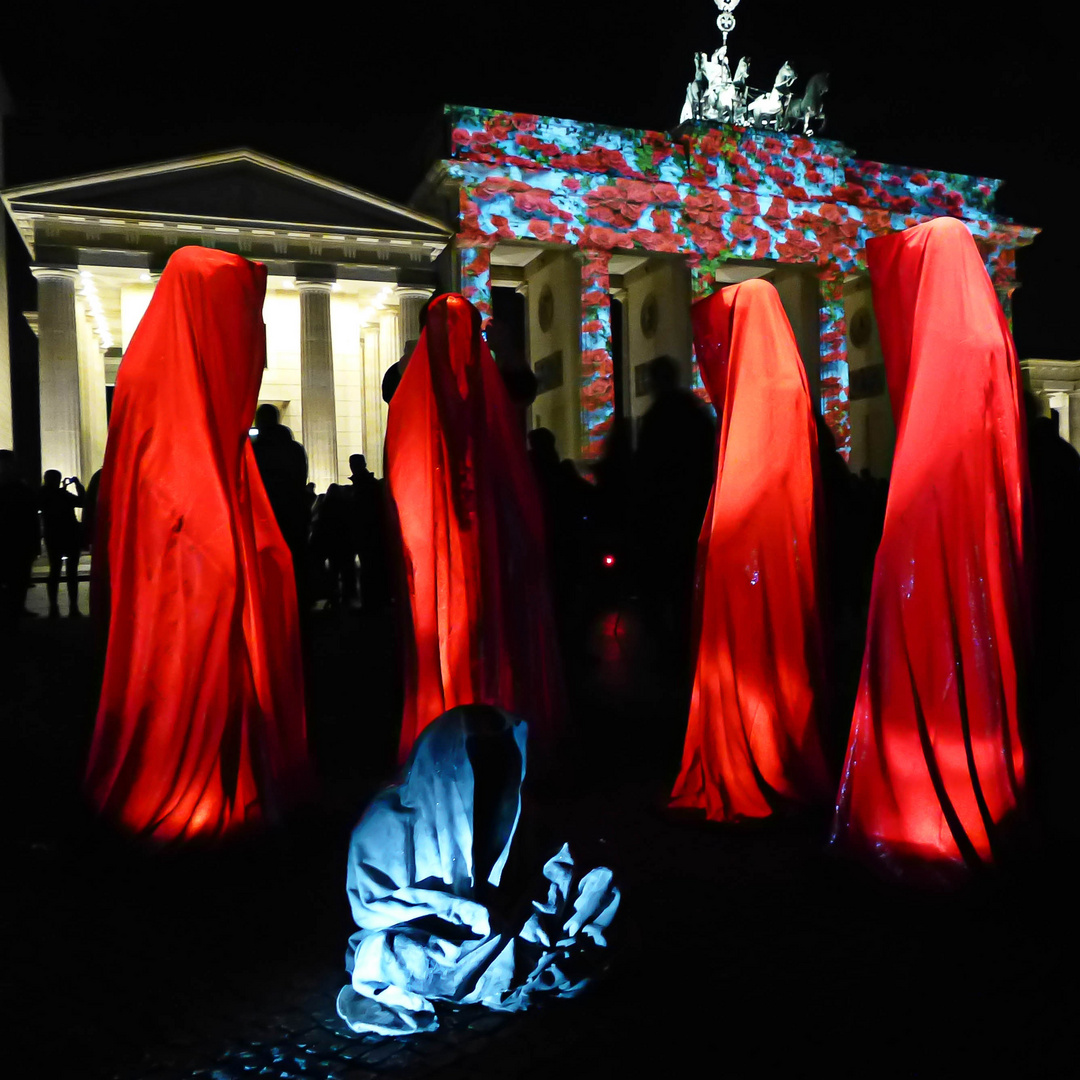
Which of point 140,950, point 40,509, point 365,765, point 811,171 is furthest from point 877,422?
point 140,950

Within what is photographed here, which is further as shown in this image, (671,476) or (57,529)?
(57,529)

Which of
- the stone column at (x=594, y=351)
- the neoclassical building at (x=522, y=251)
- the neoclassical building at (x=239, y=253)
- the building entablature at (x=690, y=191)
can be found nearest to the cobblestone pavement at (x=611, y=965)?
the neoclassical building at (x=239, y=253)

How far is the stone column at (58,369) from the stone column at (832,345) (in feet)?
62.2

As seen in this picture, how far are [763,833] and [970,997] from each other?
4.37 feet

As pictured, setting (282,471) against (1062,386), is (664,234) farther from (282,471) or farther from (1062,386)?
(282,471)

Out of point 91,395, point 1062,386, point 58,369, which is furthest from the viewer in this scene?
point 1062,386

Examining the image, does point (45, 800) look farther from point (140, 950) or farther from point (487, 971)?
point (487, 971)

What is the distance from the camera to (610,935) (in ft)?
8.77

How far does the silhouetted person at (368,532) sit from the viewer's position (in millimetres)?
10242

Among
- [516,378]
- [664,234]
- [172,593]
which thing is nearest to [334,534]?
[516,378]

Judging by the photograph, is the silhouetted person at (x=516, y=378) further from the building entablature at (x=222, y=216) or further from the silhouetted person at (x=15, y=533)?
the building entablature at (x=222, y=216)

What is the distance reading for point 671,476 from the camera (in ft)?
20.5

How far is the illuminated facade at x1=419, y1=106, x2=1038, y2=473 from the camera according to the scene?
25203mm

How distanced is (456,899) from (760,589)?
2079 mm
